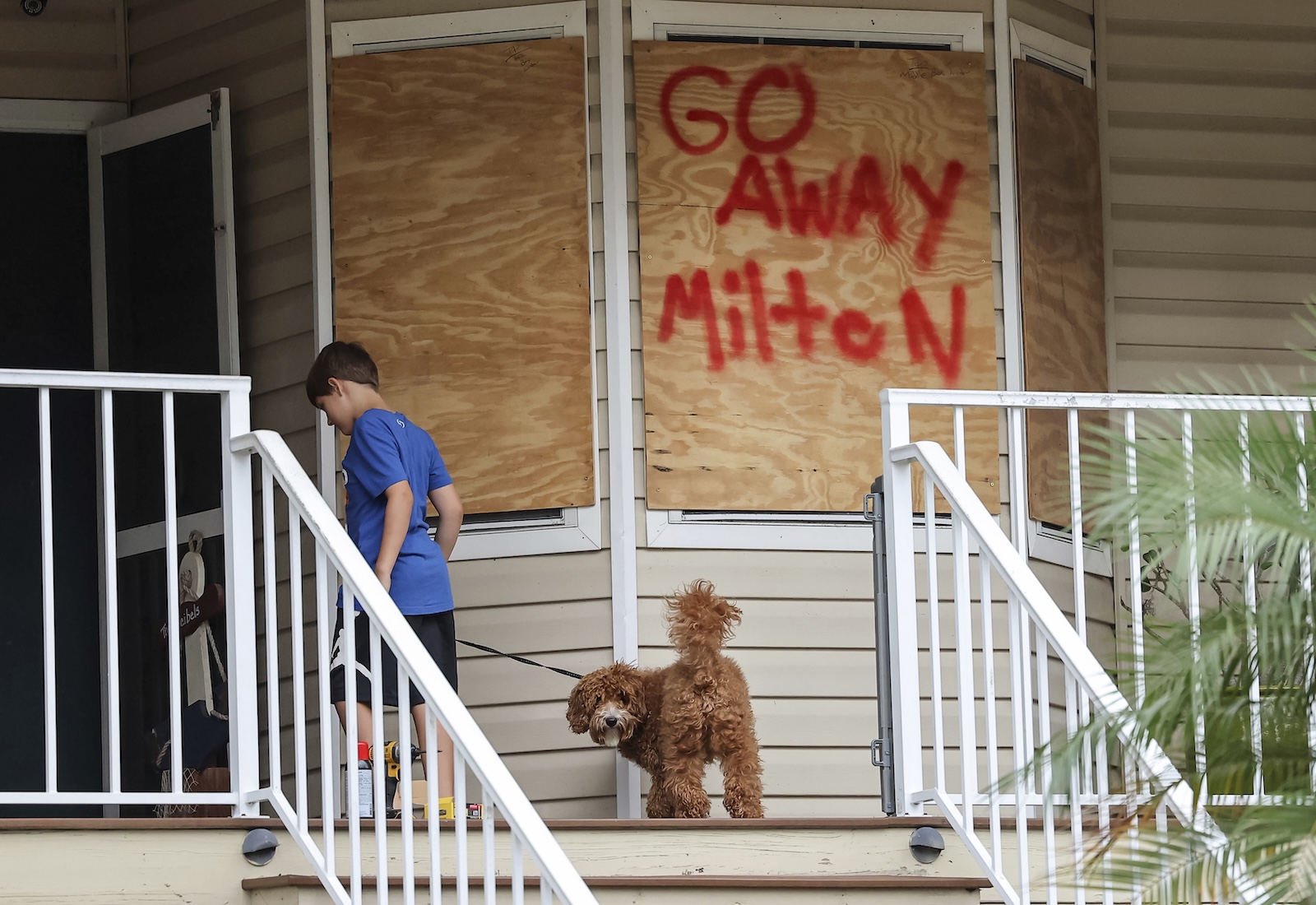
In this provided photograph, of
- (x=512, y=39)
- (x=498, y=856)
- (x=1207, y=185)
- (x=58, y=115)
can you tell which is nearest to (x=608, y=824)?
(x=498, y=856)

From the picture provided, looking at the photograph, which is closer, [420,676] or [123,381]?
[420,676]

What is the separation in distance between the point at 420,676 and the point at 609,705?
5.40 feet

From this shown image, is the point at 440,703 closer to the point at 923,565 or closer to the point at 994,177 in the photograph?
the point at 923,565

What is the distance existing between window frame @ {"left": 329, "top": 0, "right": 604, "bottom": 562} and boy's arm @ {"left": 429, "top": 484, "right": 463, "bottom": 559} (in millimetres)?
737

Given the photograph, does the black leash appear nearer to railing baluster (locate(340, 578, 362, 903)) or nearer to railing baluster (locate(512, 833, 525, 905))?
railing baluster (locate(340, 578, 362, 903))

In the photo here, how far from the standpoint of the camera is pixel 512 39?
5.67m

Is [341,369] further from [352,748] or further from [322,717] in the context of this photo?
[352,748]

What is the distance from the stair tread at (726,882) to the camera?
145 inches

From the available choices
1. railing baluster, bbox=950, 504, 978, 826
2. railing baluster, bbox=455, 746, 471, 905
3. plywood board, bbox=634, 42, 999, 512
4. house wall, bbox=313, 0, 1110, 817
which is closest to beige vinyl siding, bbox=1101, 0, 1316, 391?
plywood board, bbox=634, 42, 999, 512

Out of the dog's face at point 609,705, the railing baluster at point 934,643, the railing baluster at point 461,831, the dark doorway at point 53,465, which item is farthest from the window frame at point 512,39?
the railing baluster at point 461,831

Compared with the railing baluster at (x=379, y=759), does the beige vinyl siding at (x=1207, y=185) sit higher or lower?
higher

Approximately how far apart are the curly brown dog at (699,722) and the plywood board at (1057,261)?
1498mm

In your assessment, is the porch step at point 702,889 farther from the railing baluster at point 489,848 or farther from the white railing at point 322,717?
the railing baluster at point 489,848

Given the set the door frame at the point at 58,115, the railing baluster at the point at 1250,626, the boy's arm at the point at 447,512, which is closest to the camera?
the railing baluster at the point at 1250,626
